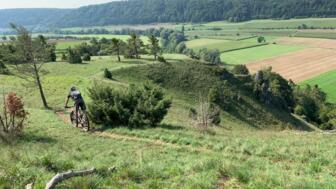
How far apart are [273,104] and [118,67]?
89.2ft

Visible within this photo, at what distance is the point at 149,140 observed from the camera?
20.0 metres

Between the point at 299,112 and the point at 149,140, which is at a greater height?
the point at 149,140

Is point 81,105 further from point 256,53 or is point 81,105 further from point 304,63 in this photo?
point 256,53

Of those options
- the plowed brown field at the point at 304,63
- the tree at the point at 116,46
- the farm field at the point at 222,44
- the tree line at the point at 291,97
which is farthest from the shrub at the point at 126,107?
the farm field at the point at 222,44

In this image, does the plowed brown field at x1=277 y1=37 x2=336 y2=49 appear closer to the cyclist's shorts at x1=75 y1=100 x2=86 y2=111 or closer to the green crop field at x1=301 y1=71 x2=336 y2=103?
the green crop field at x1=301 y1=71 x2=336 y2=103

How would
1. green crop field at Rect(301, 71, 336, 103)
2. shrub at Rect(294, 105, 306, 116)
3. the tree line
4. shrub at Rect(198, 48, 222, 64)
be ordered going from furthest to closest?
shrub at Rect(198, 48, 222, 64) < green crop field at Rect(301, 71, 336, 103) < shrub at Rect(294, 105, 306, 116) < the tree line

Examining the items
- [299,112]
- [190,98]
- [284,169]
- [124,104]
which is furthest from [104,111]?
[299,112]

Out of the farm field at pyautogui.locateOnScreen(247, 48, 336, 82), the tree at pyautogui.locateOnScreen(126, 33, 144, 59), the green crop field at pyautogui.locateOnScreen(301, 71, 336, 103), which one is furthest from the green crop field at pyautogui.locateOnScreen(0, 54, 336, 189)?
the farm field at pyautogui.locateOnScreen(247, 48, 336, 82)

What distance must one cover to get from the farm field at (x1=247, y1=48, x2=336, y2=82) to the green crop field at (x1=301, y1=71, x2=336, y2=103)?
2427 mm

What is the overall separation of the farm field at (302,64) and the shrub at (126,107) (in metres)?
93.3

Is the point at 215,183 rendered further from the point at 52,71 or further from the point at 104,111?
the point at 52,71

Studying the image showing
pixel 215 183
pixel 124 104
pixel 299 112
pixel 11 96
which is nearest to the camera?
pixel 215 183

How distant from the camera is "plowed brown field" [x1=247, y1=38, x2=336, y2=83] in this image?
386ft

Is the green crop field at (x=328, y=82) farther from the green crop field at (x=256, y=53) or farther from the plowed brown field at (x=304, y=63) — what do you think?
the green crop field at (x=256, y=53)
